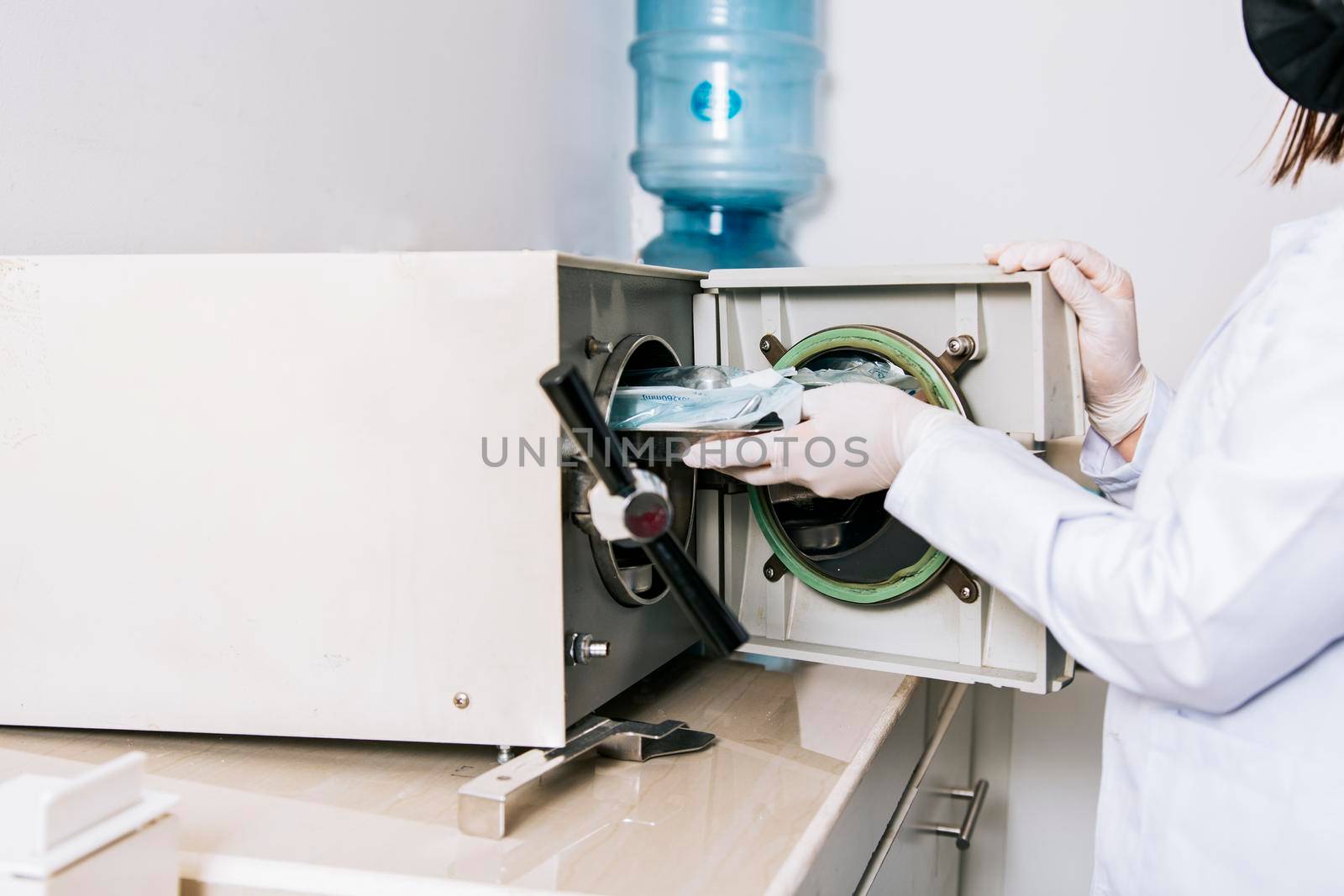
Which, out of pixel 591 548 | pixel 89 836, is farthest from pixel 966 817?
pixel 89 836

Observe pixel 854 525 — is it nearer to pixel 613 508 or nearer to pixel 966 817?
pixel 613 508

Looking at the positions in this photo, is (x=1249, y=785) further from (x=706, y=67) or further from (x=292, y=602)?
(x=706, y=67)

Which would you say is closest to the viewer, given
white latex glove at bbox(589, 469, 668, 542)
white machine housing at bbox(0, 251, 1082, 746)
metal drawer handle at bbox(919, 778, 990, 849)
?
white latex glove at bbox(589, 469, 668, 542)

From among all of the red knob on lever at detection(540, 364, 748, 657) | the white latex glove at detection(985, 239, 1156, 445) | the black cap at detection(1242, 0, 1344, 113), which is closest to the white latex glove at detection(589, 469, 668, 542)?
the red knob on lever at detection(540, 364, 748, 657)

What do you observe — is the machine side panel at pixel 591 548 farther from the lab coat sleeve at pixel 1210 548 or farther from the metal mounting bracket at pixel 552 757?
the lab coat sleeve at pixel 1210 548

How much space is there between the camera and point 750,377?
40.4 inches

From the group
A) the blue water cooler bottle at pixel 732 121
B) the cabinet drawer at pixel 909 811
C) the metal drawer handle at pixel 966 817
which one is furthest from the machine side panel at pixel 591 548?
the blue water cooler bottle at pixel 732 121

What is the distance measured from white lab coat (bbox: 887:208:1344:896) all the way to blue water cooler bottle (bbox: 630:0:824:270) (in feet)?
3.55

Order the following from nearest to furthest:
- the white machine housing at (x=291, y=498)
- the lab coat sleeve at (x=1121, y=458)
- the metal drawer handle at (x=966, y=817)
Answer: the white machine housing at (x=291, y=498), the lab coat sleeve at (x=1121, y=458), the metal drawer handle at (x=966, y=817)

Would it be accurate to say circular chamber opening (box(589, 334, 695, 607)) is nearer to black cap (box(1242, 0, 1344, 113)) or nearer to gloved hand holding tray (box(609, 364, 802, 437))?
gloved hand holding tray (box(609, 364, 802, 437))

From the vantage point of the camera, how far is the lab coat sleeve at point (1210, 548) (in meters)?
0.69

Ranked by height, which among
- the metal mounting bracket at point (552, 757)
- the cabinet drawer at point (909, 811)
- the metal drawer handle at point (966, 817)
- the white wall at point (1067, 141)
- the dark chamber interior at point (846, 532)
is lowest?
the metal drawer handle at point (966, 817)

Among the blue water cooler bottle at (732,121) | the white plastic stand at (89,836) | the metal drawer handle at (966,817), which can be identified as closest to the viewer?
the white plastic stand at (89,836)

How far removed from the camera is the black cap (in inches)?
31.0
